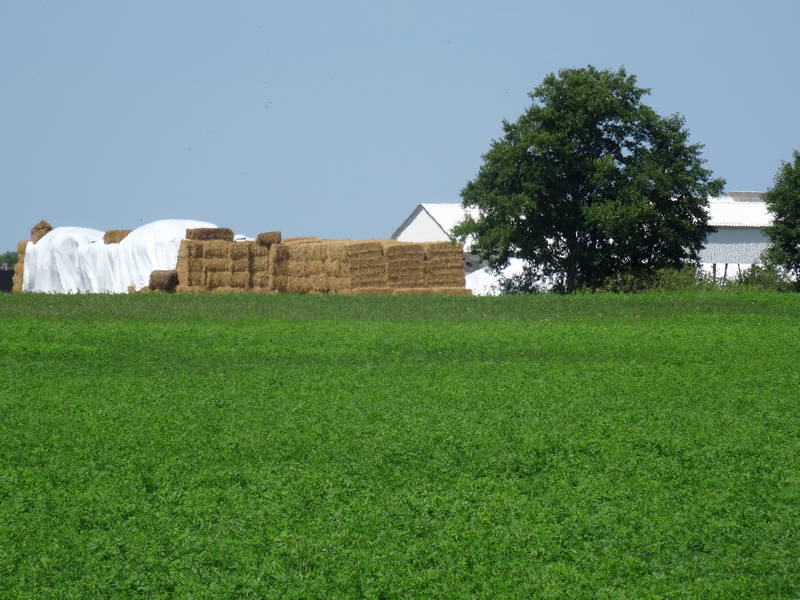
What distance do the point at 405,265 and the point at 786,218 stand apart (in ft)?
86.0

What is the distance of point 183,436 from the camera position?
14.0 meters

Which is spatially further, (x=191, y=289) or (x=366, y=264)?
(x=191, y=289)

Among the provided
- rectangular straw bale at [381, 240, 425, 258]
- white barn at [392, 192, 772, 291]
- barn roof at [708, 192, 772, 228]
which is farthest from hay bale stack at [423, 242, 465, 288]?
barn roof at [708, 192, 772, 228]

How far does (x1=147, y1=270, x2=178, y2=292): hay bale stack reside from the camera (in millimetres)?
38875

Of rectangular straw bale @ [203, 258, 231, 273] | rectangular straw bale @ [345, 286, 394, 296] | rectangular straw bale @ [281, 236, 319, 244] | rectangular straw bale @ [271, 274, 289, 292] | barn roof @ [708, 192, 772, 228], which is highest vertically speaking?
barn roof @ [708, 192, 772, 228]

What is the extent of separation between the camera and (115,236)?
4409 centimetres

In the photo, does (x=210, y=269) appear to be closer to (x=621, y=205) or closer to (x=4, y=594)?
(x=621, y=205)

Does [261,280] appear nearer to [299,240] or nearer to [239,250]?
[239,250]

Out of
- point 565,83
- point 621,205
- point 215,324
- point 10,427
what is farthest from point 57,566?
point 565,83

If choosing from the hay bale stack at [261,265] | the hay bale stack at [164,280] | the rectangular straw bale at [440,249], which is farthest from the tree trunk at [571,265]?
the hay bale stack at [164,280]

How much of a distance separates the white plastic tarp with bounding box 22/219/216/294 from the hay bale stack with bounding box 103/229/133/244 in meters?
0.31

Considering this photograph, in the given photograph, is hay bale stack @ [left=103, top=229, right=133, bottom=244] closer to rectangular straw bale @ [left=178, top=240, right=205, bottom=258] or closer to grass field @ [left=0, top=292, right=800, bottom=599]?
rectangular straw bale @ [left=178, top=240, right=205, bottom=258]

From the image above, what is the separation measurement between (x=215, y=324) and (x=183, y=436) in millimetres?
13051

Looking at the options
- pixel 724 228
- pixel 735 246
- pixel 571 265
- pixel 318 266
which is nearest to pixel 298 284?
pixel 318 266
